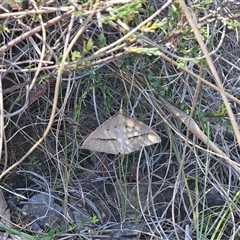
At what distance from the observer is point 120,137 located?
4.59ft

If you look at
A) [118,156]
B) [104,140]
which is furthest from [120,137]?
[118,156]

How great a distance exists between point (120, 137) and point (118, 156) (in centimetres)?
15

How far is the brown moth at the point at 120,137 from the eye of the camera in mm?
1393

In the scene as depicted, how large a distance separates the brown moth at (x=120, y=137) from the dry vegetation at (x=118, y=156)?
69 millimetres

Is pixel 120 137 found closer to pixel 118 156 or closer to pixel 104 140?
pixel 104 140

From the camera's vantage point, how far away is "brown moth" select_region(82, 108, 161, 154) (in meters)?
1.39

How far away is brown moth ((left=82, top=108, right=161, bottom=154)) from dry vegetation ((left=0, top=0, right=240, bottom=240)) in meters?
0.07

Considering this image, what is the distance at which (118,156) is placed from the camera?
1.54 metres

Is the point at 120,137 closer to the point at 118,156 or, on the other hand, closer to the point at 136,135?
the point at 136,135

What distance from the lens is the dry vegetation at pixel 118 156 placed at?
1.43m

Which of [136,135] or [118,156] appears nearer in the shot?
[136,135]

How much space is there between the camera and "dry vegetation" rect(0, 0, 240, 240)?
4.69ft

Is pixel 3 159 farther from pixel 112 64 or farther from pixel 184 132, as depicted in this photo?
pixel 184 132

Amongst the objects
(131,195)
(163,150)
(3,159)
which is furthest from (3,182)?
(163,150)
